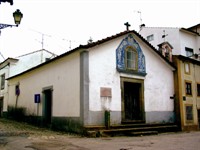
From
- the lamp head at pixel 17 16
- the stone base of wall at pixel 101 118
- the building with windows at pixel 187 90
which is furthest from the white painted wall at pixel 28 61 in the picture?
the lamp head at pixel 17 16

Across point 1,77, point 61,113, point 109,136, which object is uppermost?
point 1,77

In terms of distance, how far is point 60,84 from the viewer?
48.3 ft

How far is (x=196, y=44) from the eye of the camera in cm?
2662

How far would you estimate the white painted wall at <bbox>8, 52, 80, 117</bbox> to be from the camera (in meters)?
13.4

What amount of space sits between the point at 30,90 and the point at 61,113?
5.33m

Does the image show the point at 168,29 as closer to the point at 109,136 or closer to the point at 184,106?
the point at 184,106

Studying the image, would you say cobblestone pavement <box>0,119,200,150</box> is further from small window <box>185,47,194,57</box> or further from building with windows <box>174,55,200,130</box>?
small window <box>185,47,194,57</box>

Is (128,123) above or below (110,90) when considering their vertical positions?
below

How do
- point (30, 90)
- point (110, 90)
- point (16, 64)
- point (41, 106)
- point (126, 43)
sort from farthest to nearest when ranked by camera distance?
point (16, 64)
point (30, 90)
point (41, 106)
point (126, 43)
point (110, 90)

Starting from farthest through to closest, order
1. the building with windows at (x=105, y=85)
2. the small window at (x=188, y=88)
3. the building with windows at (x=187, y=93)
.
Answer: the small window at (x=188, y=88), the building with windows at (x=187, y=93), the building with windows at (x=105, y=85)

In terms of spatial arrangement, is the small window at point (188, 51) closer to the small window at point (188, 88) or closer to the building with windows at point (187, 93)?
the building with windows at point (187, 93)

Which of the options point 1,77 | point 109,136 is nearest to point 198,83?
point 109,136

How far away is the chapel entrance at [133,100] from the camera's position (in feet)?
49.9

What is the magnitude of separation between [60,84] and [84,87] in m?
2.58
